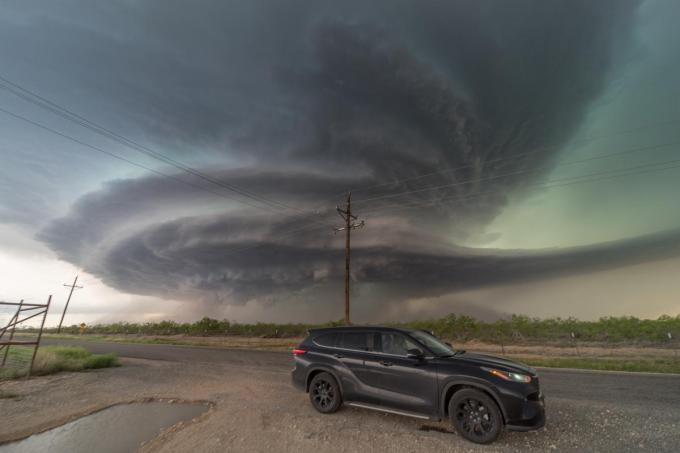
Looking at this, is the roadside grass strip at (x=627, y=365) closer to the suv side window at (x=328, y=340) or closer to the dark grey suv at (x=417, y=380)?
the dark grey suv at (x=417, y=380)

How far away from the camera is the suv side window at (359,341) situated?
6945mm

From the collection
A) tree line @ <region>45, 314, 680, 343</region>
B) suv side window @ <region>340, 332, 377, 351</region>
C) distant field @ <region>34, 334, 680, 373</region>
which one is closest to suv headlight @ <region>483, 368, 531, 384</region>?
suv side window @ <region>340, 332, 377, 351</region>

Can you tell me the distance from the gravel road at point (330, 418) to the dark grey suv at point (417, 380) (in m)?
0.34

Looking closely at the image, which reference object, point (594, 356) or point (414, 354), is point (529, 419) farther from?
point (594, 356)

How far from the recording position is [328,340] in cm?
761

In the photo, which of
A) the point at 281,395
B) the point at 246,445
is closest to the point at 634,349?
the point at 281,395

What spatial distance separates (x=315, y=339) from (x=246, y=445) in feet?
9.28

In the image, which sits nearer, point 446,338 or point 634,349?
point 634,349

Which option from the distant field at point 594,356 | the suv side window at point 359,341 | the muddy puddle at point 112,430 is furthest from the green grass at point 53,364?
the distant field at point 594,356

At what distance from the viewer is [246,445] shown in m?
5.38

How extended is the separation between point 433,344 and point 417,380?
39.2 inches

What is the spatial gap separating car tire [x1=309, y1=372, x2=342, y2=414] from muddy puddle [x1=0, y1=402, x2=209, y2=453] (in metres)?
2.80

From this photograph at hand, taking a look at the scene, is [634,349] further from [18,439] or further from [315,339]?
[18,439]

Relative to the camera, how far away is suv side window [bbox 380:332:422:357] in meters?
6.53
